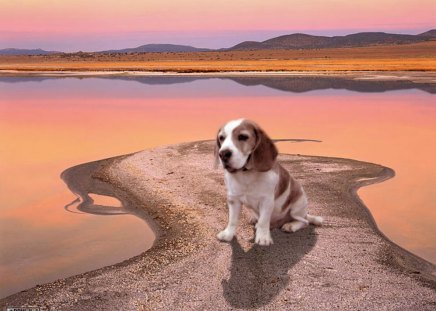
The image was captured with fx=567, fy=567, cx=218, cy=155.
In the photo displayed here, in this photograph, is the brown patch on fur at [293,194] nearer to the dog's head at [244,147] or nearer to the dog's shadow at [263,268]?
the dog's shadow at [263,268]

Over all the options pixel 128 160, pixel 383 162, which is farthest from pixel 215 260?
pixel 383 162

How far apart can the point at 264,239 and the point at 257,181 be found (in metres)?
0.81

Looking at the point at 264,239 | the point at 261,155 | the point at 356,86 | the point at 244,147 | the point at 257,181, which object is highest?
the point at 244,147

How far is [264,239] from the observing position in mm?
→ 6805

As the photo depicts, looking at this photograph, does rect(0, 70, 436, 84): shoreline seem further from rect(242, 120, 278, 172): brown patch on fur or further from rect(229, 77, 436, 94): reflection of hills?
rect(242, 120, 278, 172): brown patch on fur

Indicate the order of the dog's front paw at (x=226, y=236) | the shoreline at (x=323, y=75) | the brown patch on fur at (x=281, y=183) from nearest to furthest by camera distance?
the brown patch on fur at (x=281, y=183) → the dog's front paw at (x=226, y=236) → the shoreline at (x=323, y=75)

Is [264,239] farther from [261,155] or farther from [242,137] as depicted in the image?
[242,137]

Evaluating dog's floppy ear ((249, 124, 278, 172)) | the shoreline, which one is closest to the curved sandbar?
dog's floppy ear ((249, 124, 278, 172))

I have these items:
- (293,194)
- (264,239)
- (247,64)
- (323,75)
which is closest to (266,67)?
(247,64)

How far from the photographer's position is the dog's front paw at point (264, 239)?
22.3 feet

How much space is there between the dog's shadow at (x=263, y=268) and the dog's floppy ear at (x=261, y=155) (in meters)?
1.04

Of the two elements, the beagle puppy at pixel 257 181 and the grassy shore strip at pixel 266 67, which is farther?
the grassy shore strip at pixel 266 67

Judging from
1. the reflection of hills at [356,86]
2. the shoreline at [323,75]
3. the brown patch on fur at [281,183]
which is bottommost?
the reflection of hills at [356,86]

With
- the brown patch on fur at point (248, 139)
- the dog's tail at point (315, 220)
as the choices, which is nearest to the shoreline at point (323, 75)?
the dog's tail at point (315, 220)
